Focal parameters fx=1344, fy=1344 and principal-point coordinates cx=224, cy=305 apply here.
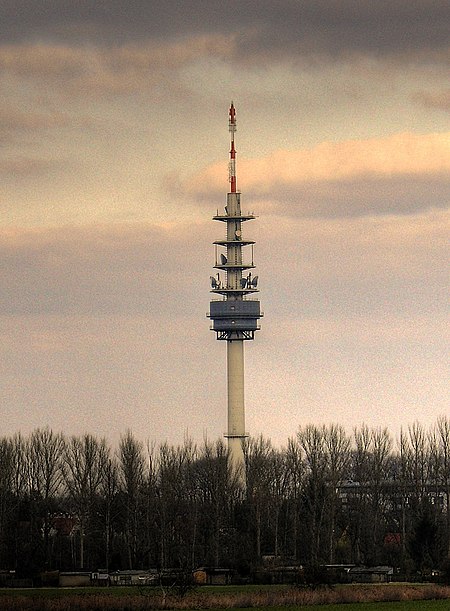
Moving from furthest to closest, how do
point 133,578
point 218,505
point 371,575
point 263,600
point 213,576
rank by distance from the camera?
point 218,505 → point 213,576 → point 371,575 → point 133,578 → point 263,600

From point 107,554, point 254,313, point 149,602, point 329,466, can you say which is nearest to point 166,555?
point 107,554

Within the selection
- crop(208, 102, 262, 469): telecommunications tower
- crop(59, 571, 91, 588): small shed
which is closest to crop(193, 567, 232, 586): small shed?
crop(59, 571, 91, 588): small shed

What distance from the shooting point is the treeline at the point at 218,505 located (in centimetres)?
9875

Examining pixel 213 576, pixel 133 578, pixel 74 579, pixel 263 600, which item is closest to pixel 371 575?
pixel 213 576

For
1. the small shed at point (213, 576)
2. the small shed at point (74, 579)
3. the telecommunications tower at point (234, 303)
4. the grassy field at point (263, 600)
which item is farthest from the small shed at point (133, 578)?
the telecommunications tower at point (234, 303)

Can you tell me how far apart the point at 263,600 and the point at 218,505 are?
46.6 metres

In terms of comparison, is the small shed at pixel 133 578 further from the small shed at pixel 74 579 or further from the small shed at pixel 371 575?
the small shed at pixel 371 575

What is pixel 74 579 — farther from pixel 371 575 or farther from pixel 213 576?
pixel 371 575

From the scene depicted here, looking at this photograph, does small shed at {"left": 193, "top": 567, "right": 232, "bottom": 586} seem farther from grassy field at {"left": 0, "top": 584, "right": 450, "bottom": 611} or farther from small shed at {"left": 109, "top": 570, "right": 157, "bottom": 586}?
grassy field at {"left": 0, "top": 584, "right": 450, "bottom": 611}

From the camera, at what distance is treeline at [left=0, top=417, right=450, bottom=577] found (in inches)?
3888

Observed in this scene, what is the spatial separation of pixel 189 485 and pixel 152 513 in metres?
7.01

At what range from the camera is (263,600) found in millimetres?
58094

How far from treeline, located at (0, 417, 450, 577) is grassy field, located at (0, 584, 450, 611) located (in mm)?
28280

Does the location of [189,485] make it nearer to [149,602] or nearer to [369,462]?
[369,462]
